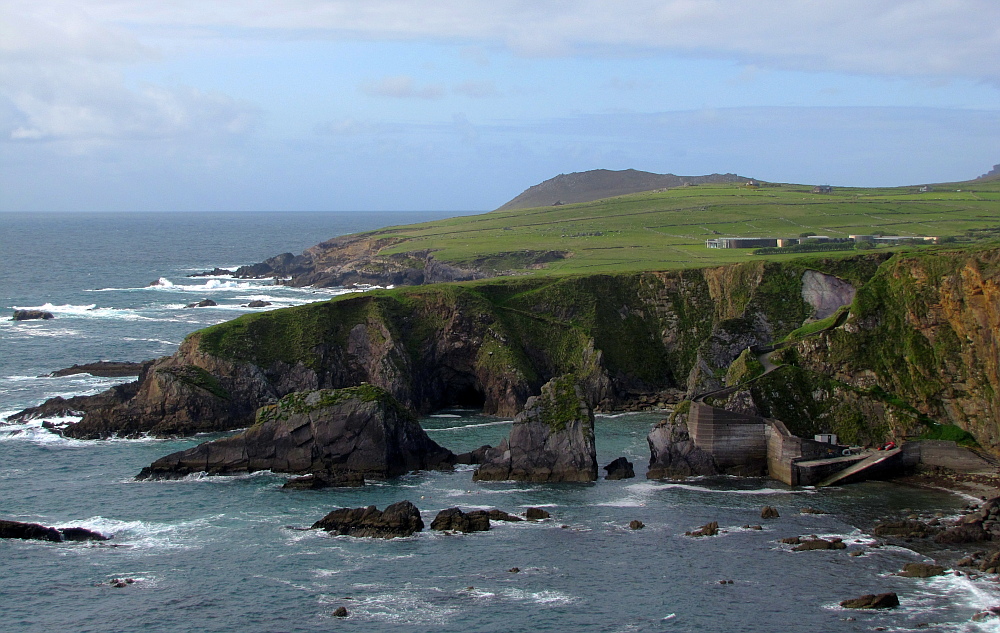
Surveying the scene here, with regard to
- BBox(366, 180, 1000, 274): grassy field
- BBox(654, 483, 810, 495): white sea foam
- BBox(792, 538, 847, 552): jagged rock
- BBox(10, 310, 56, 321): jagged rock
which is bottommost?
BBox(792, 538, 847, 552): jagged rock

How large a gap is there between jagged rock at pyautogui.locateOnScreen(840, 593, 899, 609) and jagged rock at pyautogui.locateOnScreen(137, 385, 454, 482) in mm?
30421

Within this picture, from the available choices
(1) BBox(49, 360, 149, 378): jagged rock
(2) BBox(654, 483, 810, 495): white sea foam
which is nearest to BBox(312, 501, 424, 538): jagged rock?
(2) BBox(654, 483, 810, 495): white sea foam

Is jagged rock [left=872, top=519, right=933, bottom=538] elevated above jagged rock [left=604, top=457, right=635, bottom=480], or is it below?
below

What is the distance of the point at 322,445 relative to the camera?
69.1 metres

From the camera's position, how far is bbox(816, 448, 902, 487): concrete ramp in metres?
66.2

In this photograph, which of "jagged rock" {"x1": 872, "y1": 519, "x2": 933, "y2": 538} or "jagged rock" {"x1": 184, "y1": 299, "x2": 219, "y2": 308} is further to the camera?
"jagged rock" {"x1": 184, "y1": 299, "x2": 219, "y2": 308}

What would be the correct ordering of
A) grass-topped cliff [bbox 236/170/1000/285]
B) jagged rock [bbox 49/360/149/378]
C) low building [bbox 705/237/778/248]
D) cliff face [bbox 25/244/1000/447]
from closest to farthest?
cliff face [bbox 25/244/1000/447] → jagged rock [bbox 49/360/149/378] → low building [bbox 705/237/778/248] → grass-topped cliff [bbox 236/170/1000/285]

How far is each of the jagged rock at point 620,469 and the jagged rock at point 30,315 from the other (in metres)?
93.4

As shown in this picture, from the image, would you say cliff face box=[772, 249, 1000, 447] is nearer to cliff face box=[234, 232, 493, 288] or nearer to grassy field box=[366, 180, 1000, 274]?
grassy field box=[366, 180, 1000, 274]

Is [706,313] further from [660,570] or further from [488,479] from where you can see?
[660,570]

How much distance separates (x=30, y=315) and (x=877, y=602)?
118835 millimetres

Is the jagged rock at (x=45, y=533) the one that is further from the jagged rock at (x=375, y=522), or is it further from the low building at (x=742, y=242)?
the low building at (x=742, y=242)

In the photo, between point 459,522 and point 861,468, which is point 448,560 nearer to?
point 459,522

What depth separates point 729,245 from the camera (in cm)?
13825
